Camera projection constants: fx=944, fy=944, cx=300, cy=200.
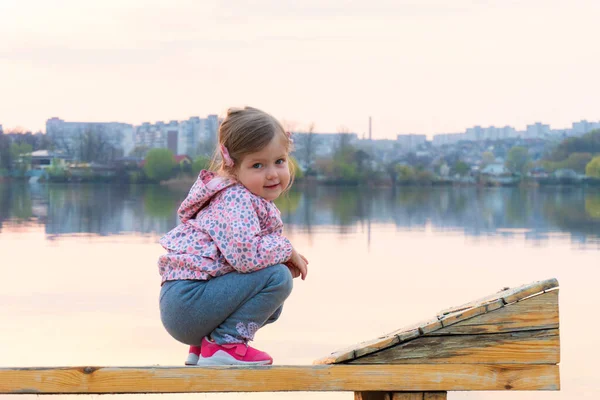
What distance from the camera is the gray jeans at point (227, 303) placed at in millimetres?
2828

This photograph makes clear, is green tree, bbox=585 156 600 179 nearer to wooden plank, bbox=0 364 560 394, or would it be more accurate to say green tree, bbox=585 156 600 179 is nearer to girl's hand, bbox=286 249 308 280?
girl's hand, bbox=286 249 308 280

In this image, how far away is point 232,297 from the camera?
111 inches

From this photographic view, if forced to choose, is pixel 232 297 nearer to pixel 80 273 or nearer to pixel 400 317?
pixel 400 317

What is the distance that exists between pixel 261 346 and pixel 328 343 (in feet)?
1.35

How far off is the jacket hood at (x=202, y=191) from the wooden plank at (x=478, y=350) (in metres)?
0.68

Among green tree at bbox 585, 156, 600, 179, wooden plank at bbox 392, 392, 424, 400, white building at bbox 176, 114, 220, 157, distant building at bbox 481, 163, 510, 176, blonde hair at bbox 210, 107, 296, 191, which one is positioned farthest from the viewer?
white building at bbox 176, 114, 220, 157

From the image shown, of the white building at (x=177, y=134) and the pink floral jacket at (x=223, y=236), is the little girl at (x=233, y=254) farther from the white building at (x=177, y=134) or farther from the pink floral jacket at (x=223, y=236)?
the white building at (x=177, y=134)

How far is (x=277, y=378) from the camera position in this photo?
2.64 metres

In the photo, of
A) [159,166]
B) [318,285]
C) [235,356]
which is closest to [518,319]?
[235,356]

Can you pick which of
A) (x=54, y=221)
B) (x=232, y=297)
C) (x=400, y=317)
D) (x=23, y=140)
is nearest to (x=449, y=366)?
(x=232, y=297)

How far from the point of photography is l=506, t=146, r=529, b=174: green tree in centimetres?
7094

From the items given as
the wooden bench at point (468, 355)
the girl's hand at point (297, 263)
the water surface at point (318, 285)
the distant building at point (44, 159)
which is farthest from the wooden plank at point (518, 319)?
the distant building at point (44, 159)

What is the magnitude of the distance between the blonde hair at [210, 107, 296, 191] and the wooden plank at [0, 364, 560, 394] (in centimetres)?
68

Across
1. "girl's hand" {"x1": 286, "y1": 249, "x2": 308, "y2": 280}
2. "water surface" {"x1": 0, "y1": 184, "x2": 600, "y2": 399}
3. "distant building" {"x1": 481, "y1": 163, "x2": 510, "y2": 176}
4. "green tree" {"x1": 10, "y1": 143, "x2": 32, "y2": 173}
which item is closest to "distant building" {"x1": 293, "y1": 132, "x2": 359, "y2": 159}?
"distant building" {"x1": 481, "y1": 163, "x2": 510, "y2": 176}
